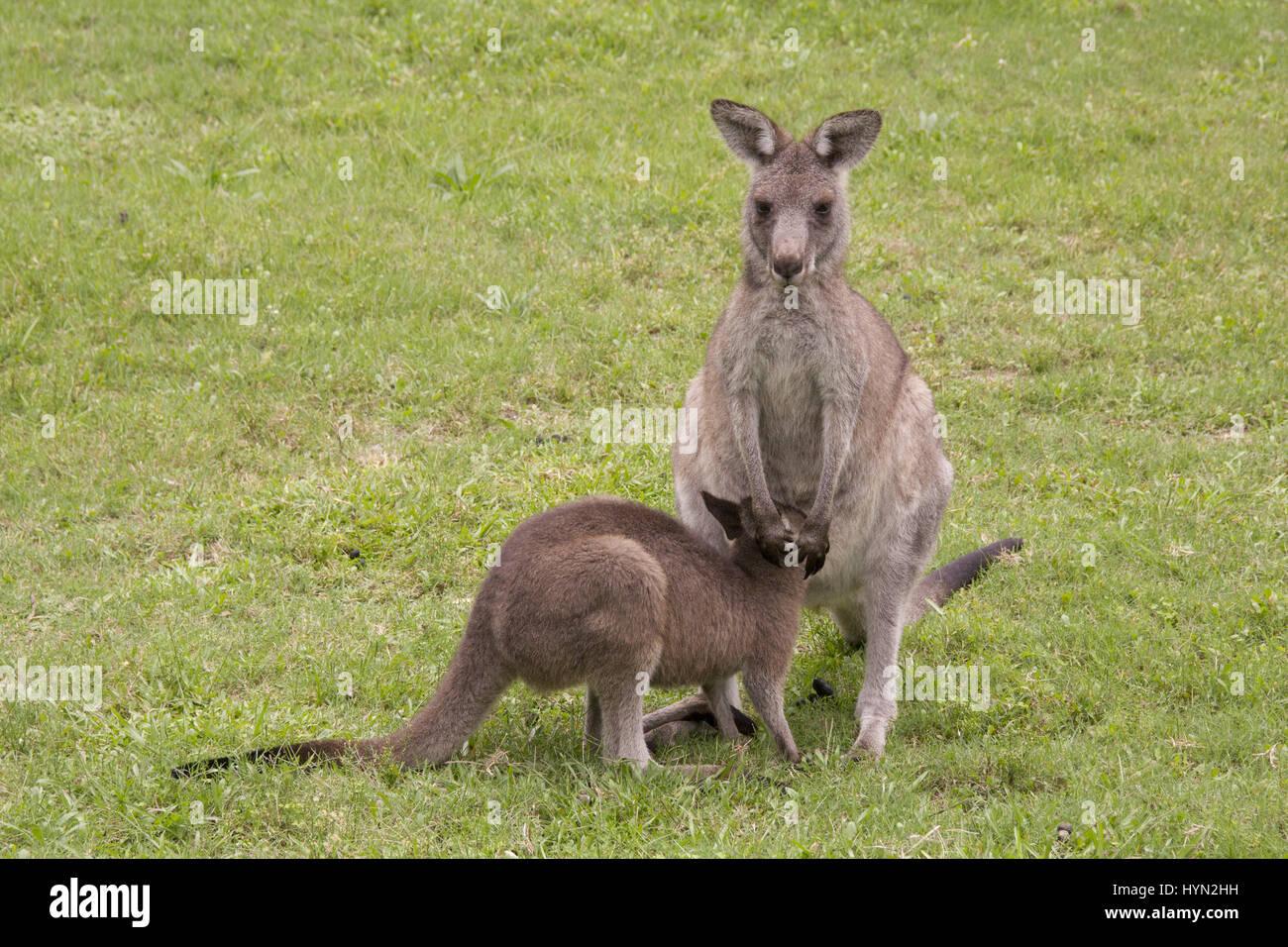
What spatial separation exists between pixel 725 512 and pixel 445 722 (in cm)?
123

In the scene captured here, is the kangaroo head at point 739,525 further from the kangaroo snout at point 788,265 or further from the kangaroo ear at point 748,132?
the kangaroo ear at point 748,132

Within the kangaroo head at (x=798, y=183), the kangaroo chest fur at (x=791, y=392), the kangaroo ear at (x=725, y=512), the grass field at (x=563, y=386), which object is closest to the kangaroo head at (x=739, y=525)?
the kangaroo ear at (x=725, y=512)

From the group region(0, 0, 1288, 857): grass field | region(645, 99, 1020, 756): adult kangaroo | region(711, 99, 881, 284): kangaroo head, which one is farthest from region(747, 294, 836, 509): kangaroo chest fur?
region(0, 0, 1288, 857): grass field

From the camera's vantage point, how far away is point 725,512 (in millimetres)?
4828

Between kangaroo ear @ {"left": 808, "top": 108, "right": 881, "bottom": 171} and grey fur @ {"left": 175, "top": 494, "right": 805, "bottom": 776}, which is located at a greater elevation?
kangaroo ear @ {"left": 808, "top": 108, "right": 881, "bottom": 171}

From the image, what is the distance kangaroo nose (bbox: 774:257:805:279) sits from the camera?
15.1 ft

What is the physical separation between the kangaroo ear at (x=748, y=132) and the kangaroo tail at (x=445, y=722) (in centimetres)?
191

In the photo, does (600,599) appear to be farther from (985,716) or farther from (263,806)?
(985,716)

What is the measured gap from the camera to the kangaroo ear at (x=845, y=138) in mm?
4863

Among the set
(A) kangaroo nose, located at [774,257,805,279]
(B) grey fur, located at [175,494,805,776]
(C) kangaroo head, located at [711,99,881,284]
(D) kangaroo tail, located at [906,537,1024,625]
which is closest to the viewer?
→ (B) grey fur, located at [175,494,805,776]

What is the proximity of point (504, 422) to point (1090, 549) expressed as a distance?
127 inches

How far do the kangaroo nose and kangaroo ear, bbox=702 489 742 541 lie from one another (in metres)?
0.82

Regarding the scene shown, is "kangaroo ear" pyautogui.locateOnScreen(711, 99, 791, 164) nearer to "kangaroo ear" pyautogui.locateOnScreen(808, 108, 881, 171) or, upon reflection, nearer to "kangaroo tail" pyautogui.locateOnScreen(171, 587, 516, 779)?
"kangaroo ear" pyautogui.locateOnScreen(808, 108, 881, 171)

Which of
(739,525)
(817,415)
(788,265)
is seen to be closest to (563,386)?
(817,415)
